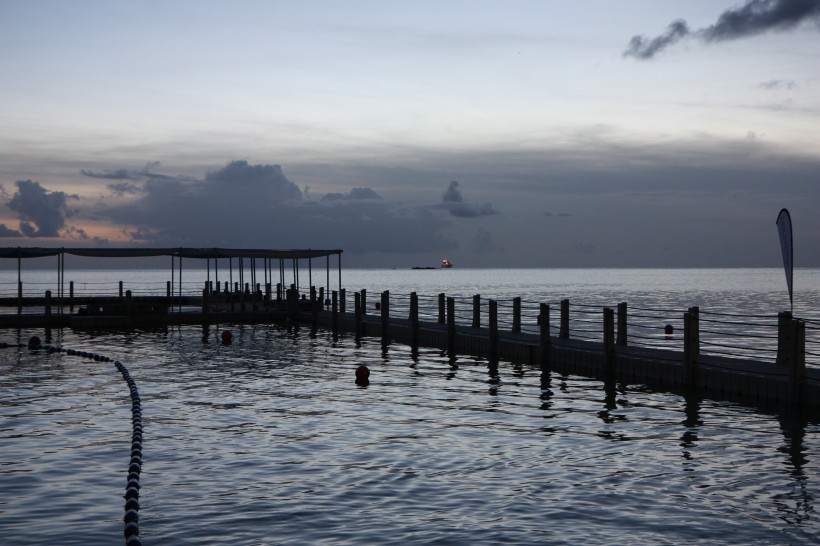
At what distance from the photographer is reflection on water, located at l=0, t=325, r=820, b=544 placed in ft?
35.9

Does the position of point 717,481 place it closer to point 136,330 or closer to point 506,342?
point 506,342

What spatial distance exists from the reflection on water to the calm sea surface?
0.15 feet

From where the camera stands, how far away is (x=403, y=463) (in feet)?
47.1

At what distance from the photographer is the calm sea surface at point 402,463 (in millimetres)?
10922

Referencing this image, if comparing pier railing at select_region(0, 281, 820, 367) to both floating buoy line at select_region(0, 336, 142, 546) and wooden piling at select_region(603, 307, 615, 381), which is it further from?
floating buoy line at select_region(0, 336, 142, 546)

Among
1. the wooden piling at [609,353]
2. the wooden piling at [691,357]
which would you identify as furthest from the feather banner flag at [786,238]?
the wooden piling at [609,353]

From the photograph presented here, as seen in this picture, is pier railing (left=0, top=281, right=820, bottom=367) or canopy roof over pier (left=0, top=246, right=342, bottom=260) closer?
pier railing (left=0, top=281, right=820, bottom=367)

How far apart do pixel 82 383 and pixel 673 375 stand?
51.0 ft

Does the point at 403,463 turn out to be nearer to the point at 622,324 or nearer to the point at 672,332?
the point at 622,324

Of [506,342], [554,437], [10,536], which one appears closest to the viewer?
[10,536]

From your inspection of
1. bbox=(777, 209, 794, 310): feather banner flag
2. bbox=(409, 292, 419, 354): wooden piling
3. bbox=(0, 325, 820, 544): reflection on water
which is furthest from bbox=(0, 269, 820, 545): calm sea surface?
bbox=(409, 292, 419, 354): wooden piling

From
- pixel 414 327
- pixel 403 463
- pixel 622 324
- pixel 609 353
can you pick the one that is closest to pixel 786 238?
pixel 609 353

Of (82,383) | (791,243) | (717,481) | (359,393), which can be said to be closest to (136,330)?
(82,383)

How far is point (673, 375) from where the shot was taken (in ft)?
72.5
